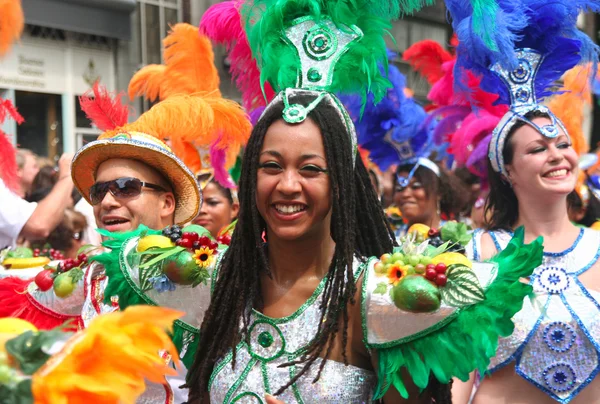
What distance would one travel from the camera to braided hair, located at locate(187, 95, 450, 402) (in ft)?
7.53

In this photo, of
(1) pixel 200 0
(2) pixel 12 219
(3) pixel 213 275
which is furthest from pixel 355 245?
(1) pixel 200 0

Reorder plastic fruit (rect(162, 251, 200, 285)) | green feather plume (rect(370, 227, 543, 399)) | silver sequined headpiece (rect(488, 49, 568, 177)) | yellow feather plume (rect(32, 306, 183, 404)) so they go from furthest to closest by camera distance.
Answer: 1. silver sequined headpiece (rect(488, 49, 568, 177))
2. plastic fruit (rect(162, 251, 200, 285))
3. green feather plume (rect(370, 227, 543, 399))
4. yellow feather plume (rect(32, 306, 183, 404))

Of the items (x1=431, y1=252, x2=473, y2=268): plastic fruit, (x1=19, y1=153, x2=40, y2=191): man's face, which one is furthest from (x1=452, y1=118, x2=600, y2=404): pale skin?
(x1=19, y1=153, x2=40, y2=191): man's face

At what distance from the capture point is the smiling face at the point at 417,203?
675 cm

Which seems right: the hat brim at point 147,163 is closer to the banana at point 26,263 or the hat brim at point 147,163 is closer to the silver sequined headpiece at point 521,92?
the banana at point 26,263

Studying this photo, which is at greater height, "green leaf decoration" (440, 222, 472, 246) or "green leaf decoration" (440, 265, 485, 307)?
"green leaf decoration" (440, 222, 472, 246)

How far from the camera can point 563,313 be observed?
11.3 feet

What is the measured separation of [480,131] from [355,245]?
7.42ft

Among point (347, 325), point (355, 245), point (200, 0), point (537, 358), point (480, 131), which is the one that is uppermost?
point (200, 0)

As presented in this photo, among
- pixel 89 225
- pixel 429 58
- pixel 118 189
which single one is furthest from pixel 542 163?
pixel 89 225

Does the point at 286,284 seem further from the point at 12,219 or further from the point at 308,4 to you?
the point at 12,219

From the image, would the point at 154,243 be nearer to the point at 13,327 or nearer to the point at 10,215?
the point at 13,327

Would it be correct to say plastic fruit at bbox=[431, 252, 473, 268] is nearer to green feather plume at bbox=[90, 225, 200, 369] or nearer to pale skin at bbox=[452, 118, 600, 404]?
green feather plume at bbox=[90, 225, 200, 369]

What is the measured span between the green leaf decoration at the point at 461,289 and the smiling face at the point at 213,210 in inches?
156
